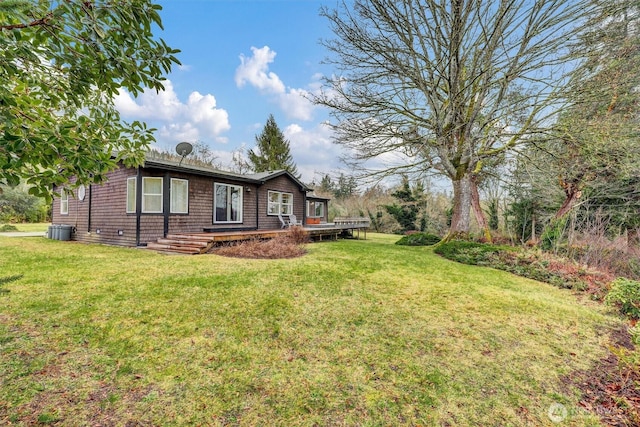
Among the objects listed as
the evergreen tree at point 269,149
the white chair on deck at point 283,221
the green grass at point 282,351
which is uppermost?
the evergreen tree at point 269,149

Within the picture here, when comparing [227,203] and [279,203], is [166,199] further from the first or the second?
[279,203]

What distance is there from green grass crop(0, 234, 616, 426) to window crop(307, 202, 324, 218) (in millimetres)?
17937

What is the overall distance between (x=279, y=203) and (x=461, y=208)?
8966 mm

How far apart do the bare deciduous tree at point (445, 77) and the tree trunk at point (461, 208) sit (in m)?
0.04

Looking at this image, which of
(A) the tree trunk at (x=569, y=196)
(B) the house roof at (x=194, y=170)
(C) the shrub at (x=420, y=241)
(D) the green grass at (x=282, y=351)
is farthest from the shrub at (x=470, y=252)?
(B) the house roof at (x=194, y=170)

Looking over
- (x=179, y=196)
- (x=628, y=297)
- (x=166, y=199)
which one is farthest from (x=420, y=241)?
(x=166, y=199)

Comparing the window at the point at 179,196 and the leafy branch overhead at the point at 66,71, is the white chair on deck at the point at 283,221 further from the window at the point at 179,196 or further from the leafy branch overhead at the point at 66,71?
the leafy branch overhead at the point at 66,71

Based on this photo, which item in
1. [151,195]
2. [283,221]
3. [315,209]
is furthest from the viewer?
[315,209]

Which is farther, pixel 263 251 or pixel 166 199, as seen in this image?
pixel 166 199

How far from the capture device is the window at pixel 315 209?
2319 cm

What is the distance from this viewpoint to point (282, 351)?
9.39ft
